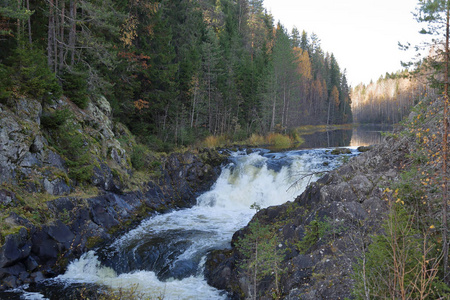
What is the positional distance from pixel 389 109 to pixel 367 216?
102133mm

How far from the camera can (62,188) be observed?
10.4 metres

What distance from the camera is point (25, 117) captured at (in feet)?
33.7

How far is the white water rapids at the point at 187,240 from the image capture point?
27.5 feet

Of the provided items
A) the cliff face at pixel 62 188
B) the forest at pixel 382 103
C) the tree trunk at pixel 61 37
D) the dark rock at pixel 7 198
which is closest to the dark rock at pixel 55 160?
the cliff face at pixel 62 188

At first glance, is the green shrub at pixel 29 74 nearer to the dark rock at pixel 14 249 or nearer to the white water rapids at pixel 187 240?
the dark rock at pixel 14 249

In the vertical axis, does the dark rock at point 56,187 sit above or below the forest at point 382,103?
below

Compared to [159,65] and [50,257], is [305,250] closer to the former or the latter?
[50,257]

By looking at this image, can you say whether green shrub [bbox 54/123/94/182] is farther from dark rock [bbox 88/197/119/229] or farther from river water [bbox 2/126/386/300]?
river water [bbox 2/126/386/300]

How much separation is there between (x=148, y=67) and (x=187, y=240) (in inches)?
512

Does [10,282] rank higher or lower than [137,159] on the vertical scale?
lower

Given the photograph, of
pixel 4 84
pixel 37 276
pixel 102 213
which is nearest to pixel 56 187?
pixel 102 213

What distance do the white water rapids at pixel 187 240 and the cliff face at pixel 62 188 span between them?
30.2 inches

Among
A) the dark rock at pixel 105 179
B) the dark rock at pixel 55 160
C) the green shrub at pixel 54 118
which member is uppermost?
the green shrub at pixel 54 118

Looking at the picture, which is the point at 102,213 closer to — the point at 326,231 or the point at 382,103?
the point at 326,231
